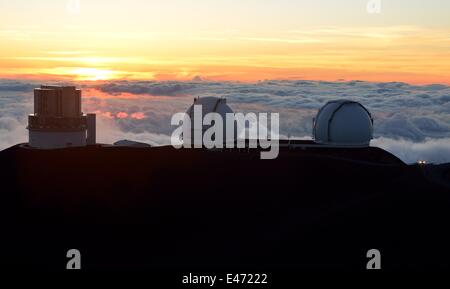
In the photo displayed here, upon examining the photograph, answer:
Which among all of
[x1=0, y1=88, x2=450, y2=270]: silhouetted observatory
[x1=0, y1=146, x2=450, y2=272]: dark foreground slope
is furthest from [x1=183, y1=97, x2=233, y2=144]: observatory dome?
[x1=0, y1=146, x2=450, y2=272]: dark foreground slope

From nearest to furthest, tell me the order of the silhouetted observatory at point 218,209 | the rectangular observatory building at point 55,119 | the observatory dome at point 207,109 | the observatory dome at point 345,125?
the silhouetted observatory at point 218,209
the rectangular observatory building at point 55,119
the observatory dome at point 207,109
the observatory dome at point 345,125

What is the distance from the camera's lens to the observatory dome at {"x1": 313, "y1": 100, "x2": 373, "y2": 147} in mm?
51844

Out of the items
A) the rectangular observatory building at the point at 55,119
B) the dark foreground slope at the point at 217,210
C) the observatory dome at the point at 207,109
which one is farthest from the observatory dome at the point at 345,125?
the rectangular observatory building at the point at 55,119

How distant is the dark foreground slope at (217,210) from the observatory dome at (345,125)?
2.39m

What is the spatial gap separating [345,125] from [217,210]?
601 inches

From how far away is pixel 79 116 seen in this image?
50625 mm

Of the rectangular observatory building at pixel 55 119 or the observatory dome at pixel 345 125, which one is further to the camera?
the observatory dome at pixel 345 125

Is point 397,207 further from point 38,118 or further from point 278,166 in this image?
point 38,118

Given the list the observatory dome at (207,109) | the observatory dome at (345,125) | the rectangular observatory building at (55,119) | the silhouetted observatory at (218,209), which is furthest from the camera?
the observatory dome at (345,125)

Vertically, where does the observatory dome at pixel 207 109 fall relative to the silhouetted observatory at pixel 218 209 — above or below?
above

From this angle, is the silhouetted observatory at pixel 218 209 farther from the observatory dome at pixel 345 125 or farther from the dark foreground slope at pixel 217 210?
the observatory dome at pixel 345 125

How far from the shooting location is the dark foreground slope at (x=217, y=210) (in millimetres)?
36719

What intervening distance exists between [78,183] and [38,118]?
854 centimetres
